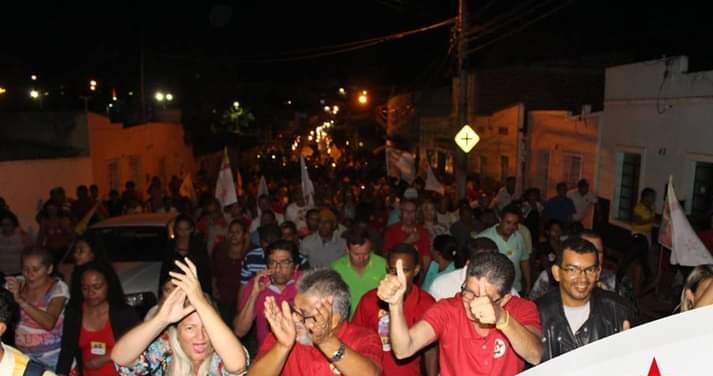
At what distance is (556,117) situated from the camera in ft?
62.8

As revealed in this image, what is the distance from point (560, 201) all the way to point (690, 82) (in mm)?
3080

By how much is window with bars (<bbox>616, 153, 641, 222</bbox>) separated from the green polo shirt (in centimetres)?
1033

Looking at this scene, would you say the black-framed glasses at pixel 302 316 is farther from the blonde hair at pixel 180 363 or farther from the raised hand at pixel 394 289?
the blonde hair at pixel 180 363

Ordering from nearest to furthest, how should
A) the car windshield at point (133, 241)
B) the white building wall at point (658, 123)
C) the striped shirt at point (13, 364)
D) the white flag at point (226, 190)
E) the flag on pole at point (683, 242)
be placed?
the striped shirt at point (13, 364) < the flag on pole at point (683, 242) < the car windshield at point (133, 241) < the white flag at point (226, 190) < the white building wall at point (658, 123)

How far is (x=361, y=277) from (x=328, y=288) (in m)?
2.40

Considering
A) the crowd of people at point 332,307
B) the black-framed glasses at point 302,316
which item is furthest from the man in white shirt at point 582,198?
the black-framed glasses at point 302,316

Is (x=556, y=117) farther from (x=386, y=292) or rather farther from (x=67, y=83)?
(x=67, y=83)

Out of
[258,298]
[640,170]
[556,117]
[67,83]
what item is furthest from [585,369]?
[67,83]

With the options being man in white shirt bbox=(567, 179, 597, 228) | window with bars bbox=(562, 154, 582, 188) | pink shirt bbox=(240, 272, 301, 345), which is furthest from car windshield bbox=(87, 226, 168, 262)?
window with bars bbox=(562, 154, 582, 188)

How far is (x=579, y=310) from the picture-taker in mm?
4309

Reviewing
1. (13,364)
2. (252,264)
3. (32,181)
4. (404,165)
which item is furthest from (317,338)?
(32,181)

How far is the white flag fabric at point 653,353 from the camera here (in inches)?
85.6

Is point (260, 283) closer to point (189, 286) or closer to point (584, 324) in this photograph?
point (189, 286)

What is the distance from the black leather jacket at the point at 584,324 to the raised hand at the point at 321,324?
4.36ft
